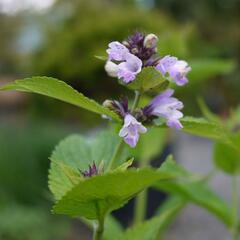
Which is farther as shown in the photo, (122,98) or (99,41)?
(99,41)

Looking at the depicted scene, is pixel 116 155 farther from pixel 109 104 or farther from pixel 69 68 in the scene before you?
pixel 69 68

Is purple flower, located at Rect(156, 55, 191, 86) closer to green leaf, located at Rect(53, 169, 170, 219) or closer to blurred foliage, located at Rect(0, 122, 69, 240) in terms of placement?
green leaf, located at Rect(53, 169, 170, 219)

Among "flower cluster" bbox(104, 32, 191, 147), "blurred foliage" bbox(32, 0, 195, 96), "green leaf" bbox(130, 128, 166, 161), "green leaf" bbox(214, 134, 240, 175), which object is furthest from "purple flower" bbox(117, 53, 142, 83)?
"blurred foliage" bbox(32, 0, 195, 96)

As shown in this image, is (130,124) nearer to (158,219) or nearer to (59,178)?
(59,178)

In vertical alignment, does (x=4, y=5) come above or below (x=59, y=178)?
below

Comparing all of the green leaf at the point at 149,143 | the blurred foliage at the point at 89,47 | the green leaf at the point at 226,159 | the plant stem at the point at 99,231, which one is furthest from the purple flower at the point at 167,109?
the blurred foliage at the point at 89,47

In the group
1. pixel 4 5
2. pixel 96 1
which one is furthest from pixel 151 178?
pixel 4 5
